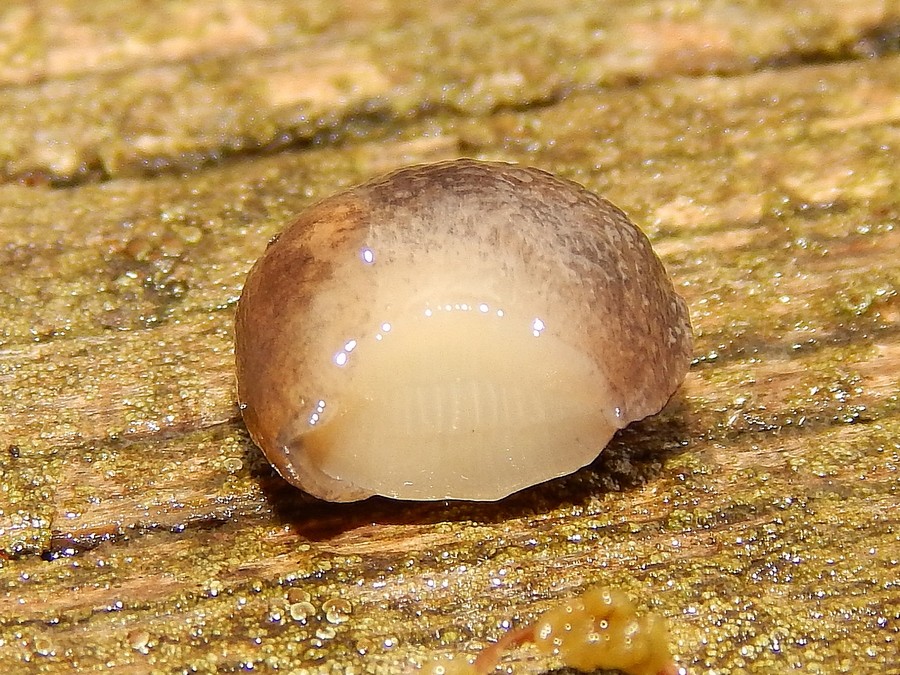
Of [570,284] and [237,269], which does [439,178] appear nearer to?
[570,284]

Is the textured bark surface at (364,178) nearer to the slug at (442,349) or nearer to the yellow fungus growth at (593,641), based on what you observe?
the yellow fungus growth at (593,641)

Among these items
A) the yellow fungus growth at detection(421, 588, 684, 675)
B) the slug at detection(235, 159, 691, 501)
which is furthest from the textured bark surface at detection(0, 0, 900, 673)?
the slug at detection(235, 159, 691, 501)

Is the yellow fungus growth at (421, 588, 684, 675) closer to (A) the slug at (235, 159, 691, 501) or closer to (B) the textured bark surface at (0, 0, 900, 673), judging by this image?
(B) the textured bark surface at (0, 0, 900, 673)

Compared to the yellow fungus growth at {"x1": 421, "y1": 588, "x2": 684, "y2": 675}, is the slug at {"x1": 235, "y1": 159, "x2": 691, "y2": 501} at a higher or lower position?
higher

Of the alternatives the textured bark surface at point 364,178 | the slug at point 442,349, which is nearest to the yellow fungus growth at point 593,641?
the textured bark surface at point 364,178

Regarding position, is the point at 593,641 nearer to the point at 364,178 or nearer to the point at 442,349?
the point at 442,349


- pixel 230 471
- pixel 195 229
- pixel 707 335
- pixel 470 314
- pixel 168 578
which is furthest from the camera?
pixel 195 229

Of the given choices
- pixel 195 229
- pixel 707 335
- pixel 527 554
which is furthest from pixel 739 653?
pixel 195 229
